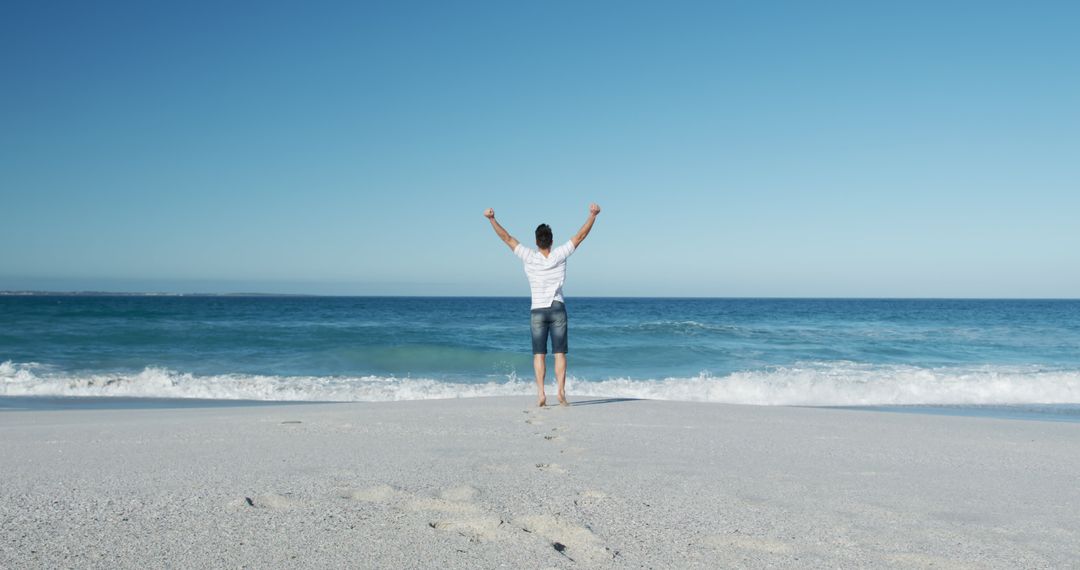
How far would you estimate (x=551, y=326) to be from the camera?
704 centimetres

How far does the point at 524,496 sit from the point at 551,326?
3636mm

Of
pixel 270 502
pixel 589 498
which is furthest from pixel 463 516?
pixel 270 502

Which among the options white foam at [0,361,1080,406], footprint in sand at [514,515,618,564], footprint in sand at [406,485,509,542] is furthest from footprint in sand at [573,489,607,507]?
white foam at [0,361,1080,406]

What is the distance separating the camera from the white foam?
38.1 feet

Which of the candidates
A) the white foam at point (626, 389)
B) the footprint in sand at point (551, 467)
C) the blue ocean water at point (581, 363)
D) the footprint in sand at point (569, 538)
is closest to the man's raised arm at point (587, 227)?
the footprint in sand at point (551, 467)

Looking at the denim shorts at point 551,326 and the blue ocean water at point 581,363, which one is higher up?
the denim shorts at point 551,326

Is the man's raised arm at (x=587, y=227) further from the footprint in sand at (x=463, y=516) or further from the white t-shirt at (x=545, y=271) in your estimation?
the footprint in sand at (x=463, y=516)

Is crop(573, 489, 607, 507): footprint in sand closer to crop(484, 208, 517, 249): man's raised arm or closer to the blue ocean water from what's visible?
crop(484, 208, 517, 249): man's raised arm

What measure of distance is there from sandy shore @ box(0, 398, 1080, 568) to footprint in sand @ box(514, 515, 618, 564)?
1 centimetres

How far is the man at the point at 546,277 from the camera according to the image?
6789 millimetres

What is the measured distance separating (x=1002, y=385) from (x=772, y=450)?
10.3 m

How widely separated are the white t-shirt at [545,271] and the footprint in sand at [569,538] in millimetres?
3907

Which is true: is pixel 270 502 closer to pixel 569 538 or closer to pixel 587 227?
pixel 569 538

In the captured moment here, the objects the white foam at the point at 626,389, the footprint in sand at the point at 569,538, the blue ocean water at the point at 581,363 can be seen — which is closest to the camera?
the footprint in sand at the point at 569,538
